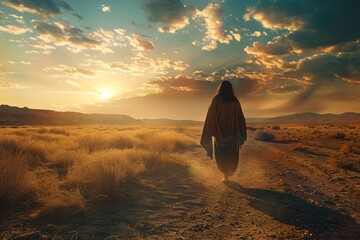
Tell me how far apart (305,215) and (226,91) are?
3.96 meters

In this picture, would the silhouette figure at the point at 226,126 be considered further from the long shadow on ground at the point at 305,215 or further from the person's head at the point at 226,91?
the long shadow on ground at the point at 305,215

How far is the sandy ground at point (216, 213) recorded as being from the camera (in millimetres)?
4359

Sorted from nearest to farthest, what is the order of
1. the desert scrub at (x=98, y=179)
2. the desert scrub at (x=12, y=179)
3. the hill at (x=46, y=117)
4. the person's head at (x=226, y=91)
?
the desert scrub at (x=12, y=179) < the desert scrub at (x=98, y=179) < the person's head at (x=226, y=91) < the hill at (x=46, y=117)

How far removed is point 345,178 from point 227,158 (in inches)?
141

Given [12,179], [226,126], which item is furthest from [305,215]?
[12,179]

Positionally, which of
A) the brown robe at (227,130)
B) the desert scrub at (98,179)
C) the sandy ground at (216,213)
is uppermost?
the brown robe at (227,130)

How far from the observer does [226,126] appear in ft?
27.2

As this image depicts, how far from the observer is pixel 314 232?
4.41m

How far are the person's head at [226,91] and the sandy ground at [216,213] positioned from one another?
7.54ft

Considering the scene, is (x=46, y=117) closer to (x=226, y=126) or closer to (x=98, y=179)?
(x=226, y=126)

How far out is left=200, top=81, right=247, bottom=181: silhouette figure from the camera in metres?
8.12

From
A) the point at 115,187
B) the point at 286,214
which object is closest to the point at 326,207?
the point at 286,214

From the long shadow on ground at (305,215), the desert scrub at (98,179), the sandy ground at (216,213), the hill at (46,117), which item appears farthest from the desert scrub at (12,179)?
the hill at (46,117)

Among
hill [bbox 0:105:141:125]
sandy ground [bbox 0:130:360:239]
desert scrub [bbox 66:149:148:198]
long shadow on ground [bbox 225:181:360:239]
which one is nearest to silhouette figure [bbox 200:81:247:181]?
sandy ground [bbox 0:130:360:239]
